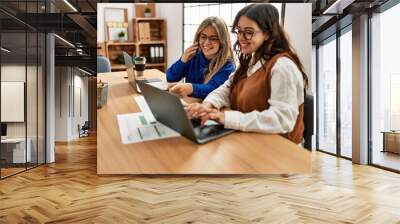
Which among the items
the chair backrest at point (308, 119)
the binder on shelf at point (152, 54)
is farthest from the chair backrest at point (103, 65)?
the chair backrest at point (308, 119)

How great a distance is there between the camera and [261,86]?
3.46 meters

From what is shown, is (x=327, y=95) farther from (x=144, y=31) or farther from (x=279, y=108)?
(x=144, y=31)

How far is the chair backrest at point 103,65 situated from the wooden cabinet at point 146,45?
4cm

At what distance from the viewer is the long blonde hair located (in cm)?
359

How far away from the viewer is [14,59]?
6.31 m

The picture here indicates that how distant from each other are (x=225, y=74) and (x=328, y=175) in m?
3.26

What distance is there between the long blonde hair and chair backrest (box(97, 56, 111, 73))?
80 cm

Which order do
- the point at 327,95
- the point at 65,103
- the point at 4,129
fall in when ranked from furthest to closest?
the point at 65,103 < the point at 327,95 < the point at 4,129

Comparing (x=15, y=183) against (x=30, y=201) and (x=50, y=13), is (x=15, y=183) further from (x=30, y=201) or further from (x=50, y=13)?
(x=50, y=13)

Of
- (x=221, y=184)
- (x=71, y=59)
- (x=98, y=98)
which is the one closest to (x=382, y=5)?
(x=221, y=184)

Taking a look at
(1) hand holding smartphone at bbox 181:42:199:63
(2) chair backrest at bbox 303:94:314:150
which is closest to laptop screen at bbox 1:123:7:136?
(1) hand holding smartphone at bbox 181:42:199:63

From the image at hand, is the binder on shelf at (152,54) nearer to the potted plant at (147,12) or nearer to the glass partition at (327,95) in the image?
the potted plant at (147,12)

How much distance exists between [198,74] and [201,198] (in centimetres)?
155

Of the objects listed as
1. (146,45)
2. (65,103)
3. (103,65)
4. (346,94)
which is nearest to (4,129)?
(103,65)
